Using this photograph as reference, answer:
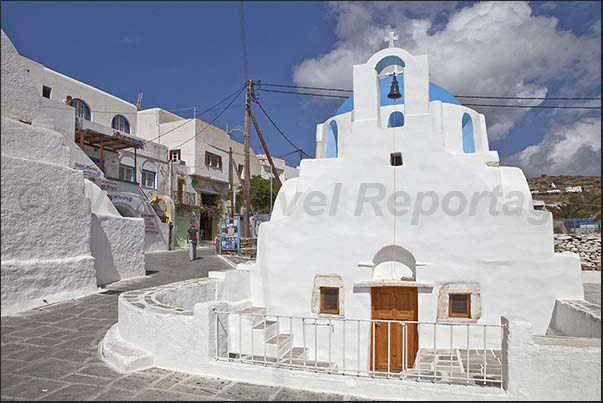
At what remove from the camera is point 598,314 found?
545cm

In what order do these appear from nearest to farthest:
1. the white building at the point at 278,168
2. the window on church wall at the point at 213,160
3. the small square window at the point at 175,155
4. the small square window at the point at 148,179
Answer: the small square window at the point at 148,179 < the small square window at the point at 175,155 < the window on church wall at the point at 213,160 < the white building at the point at 278,168

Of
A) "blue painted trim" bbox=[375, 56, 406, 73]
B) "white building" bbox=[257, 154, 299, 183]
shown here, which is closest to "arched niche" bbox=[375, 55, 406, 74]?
"blue painted trim" bbox=[375, 56, 406, 73]

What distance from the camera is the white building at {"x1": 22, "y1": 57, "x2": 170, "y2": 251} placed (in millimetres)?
17047

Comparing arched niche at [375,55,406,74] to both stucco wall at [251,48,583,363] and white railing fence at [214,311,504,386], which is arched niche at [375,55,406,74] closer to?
stucco wall at [251,48,583,363]

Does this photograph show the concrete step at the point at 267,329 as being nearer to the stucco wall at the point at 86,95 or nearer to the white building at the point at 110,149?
the white building at the point at 110,149

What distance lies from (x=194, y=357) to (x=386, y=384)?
2236 millimetres

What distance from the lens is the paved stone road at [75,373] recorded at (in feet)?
10.6

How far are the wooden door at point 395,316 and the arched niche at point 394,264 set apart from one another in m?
0.22

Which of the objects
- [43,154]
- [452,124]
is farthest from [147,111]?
[43,154]

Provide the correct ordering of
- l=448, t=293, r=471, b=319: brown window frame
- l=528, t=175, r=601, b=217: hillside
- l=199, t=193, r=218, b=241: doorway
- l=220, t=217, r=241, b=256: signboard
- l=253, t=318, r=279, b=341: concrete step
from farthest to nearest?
l=199, t=193, r=218, b=241: doorway < l=528, t=175, r=601, b=217: hillside < l=220, t=217, r=241, b=256: signboard < l=448, t=293, r=471, b=319: brown window frame < l=253, t=318, r=279, b=341: concrete step

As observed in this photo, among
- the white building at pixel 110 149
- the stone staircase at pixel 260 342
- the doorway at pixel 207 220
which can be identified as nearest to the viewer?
the stone staircase at pixel 260 342

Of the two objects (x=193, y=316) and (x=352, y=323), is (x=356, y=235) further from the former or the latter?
(x=193, y=316)

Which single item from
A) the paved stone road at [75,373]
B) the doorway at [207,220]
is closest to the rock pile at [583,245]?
the paved stone road at [75,373]

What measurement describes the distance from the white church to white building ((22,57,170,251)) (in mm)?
11454
